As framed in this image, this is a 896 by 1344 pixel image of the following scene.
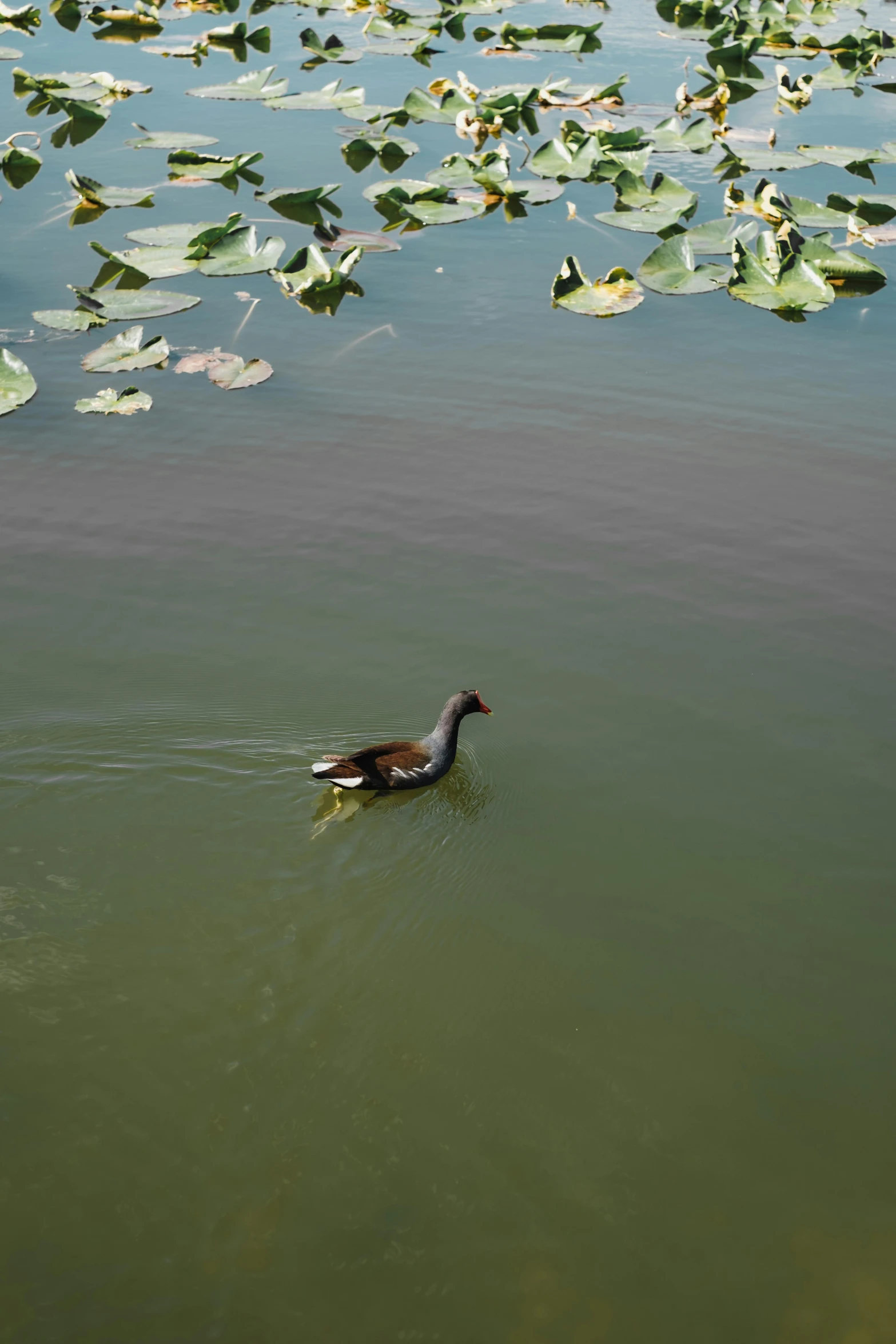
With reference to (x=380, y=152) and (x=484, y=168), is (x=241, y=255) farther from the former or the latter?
(x=380, y=152)

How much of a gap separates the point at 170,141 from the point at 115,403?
6722 millimetres

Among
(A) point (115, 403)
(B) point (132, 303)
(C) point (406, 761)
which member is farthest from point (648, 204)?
(C) point (406, 761)

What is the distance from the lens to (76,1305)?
371 cm

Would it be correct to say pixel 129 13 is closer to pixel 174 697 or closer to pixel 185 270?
pixel 185 270

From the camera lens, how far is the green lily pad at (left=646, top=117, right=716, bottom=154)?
46.7ft

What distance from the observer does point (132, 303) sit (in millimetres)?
10398

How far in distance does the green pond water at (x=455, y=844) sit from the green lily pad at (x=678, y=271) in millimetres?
980

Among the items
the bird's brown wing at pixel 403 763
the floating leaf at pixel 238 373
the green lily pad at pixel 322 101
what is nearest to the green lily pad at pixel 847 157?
the green lily pad at pixel 322 101

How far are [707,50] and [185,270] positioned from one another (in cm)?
1242

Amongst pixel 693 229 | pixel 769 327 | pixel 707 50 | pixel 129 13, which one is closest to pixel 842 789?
pixel 769 327

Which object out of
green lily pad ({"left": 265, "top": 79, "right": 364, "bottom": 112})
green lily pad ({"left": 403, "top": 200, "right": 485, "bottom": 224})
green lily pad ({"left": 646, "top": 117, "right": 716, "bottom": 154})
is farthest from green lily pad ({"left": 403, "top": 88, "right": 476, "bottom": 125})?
green lily pad ({"left": 403, "top": 200, "right": 485, "bottom": 224})

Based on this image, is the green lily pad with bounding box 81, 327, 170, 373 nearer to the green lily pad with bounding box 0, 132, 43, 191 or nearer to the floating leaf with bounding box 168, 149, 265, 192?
the floating leaf with bounding box 168, 149, 265, 192

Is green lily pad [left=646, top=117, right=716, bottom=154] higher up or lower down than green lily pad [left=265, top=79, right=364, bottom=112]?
lower down

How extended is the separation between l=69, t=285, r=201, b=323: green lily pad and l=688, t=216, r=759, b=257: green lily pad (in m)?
5.38
